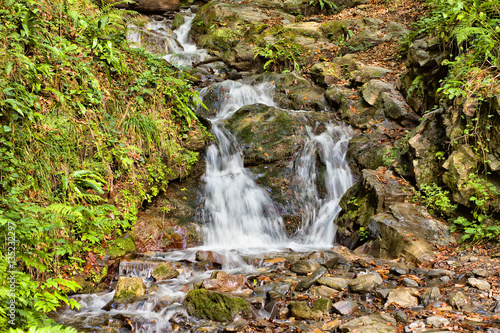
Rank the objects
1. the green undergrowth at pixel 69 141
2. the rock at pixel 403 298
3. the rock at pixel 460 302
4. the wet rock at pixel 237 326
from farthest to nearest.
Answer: the rock at pixel 403 298 → the wet rock at pixel 237 326 → the rock at pixel 460 302 → the green undergrowth at pixel 69 141

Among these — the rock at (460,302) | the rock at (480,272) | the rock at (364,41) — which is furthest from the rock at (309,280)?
the rock at (364,41)

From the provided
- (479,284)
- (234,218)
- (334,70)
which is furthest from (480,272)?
(334,70)

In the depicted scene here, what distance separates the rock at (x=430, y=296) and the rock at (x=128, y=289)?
3719 millimetres

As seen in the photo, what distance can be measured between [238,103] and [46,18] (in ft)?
18.8

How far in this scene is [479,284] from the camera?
415cm

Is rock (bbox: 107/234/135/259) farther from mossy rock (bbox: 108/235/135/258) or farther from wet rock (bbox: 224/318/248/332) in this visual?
wet rock (bbox: 224/318/248/332)

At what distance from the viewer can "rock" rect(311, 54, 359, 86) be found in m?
11.1

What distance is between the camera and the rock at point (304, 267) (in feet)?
17.2

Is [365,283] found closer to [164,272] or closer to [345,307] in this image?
[345,307]

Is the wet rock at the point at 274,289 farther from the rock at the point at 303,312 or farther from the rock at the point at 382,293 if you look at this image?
the rock at the point at 382,293

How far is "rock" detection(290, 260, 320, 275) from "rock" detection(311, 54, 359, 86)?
7319 millimetres

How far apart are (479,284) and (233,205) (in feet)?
16.6

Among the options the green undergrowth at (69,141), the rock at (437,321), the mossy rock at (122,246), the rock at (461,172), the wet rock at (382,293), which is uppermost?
the green undergrowth at (69,141)

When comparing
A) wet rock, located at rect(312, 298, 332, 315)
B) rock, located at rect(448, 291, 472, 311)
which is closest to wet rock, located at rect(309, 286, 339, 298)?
wet rock, located at rect(312, 298, 332, 315)
